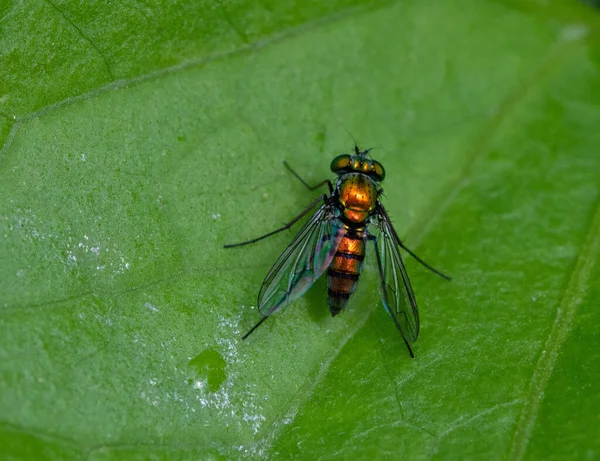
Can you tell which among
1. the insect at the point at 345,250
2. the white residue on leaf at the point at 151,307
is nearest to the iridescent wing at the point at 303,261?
the insect at the point at 345,250

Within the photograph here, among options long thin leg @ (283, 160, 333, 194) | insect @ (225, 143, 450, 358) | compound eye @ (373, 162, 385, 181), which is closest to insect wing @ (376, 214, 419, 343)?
insect @ (225, 143, 450, 358)

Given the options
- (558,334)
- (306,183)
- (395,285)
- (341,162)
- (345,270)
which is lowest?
(558,334)

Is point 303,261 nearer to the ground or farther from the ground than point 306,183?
nearer to the ground

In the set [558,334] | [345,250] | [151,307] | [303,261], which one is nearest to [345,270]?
[345,250]

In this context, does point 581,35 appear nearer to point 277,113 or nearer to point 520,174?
point 520,174

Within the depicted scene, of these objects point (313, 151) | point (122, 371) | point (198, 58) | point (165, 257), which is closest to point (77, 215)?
point (165, 257)

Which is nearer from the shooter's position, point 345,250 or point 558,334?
point 558,334

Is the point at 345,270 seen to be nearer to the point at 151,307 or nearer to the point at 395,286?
the point at 395,286
